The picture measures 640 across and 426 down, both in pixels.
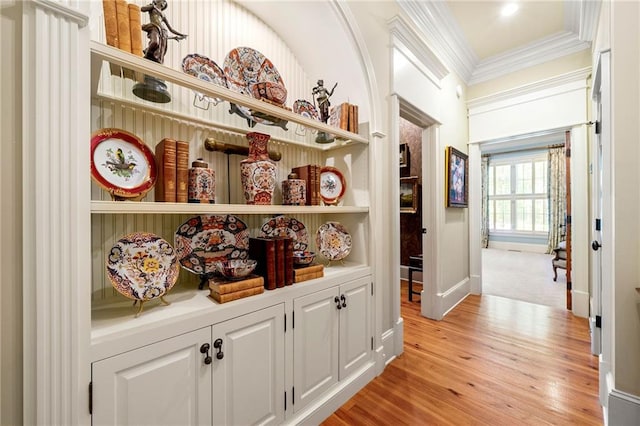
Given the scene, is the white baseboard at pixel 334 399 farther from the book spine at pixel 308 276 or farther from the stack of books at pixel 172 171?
the stack of books at pixel 172 171

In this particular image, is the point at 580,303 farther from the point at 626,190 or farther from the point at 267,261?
the point at 267,261

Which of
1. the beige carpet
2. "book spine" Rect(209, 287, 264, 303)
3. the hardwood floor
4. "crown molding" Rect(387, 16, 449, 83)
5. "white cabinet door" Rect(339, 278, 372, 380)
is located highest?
"crown molding" Rect(387, 16, 449, 83)

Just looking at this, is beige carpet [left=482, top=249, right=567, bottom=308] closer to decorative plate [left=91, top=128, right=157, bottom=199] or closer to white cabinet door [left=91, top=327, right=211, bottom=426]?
white cabinet door [left=91, top=327, right=211, bottom=426]

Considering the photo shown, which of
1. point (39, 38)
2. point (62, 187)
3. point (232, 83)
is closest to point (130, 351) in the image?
point (62, 187)

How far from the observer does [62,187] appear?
0.77 meters

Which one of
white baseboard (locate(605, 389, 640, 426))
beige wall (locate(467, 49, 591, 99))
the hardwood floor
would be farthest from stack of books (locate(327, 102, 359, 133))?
beige wall (locate(467, 49, 591, 99))

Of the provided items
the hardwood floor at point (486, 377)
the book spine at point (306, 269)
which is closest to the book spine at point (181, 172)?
the book spine at point (306, 269)

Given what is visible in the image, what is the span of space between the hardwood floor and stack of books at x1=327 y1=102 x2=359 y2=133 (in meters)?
1.76

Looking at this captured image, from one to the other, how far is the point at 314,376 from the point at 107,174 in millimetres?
1397

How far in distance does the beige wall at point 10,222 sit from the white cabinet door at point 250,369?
55cm

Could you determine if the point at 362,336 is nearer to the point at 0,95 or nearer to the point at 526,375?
the point at 526,375

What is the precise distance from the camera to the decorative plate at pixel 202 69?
128cm

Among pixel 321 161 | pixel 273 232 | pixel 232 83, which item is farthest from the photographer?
pixel 321 161

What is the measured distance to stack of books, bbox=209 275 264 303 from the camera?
1.20 metres
